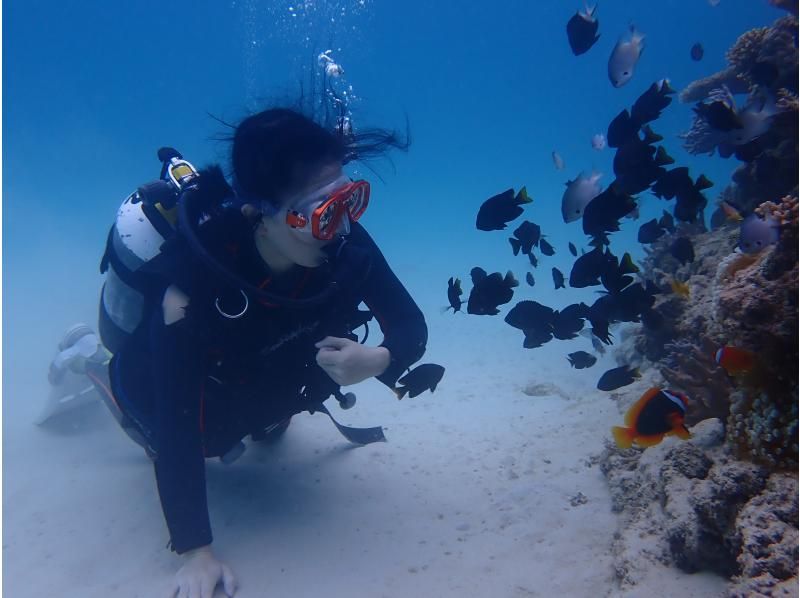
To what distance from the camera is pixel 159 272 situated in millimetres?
2938

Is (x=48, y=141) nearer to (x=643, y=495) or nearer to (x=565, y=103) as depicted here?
(x=643, y=495)

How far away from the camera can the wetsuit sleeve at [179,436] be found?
2814 millimetres

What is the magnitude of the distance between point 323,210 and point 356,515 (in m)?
2.37

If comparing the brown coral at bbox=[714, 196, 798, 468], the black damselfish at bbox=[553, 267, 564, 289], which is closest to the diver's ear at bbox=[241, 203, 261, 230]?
the brown coral at bbox=[714, 196, 798, 468]

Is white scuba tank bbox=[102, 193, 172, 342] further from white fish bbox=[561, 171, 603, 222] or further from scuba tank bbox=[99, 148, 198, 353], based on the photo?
white fish bbox=[561, 171, 603, 222]

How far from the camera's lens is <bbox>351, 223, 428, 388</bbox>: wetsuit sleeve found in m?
3.51

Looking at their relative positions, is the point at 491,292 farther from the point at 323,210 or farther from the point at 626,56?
the point at 626,56

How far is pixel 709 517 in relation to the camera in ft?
7.30

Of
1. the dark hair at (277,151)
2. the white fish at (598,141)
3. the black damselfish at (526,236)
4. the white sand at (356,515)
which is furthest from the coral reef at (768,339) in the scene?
the white fish at (598,141)

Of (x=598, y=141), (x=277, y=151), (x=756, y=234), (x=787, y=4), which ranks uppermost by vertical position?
(x=787, y=4)

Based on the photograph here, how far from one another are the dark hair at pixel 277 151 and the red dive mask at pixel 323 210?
0.13 meters

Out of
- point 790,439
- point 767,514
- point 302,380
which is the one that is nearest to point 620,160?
point 790,439

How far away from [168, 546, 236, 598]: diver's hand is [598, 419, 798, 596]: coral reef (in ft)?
7.44

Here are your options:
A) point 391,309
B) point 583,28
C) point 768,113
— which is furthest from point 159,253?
point 768,113
